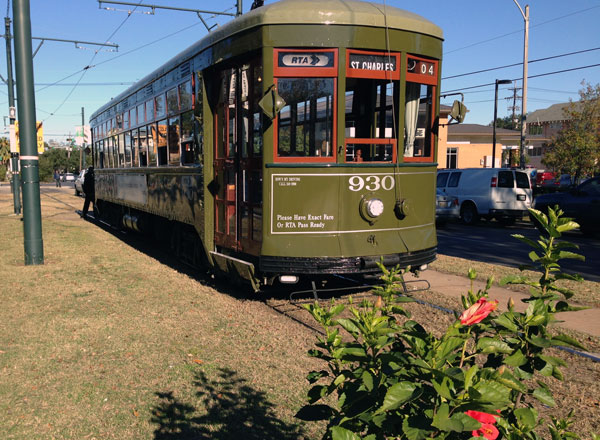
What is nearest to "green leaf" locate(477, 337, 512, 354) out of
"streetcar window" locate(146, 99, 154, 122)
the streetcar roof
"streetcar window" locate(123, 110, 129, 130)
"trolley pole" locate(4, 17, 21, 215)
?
the streetcar roof

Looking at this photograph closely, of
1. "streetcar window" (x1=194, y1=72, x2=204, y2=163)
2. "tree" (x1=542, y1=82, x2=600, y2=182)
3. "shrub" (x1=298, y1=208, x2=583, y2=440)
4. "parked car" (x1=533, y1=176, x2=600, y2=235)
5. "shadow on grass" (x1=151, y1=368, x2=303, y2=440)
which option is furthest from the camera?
"tree" (x1=542, y1=82, x2=600, y2=182)

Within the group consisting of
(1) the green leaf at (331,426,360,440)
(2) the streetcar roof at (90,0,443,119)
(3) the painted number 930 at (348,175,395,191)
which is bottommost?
(1) the green leaf at (331,426,360,440)

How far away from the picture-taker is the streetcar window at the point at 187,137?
8248 millimetres

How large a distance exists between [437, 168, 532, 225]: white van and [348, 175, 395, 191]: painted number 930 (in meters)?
12.7

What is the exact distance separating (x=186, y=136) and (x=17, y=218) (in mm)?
13935

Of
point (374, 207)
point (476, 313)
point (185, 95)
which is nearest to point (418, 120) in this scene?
point (374, 207)

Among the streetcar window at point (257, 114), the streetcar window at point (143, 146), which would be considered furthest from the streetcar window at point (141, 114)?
the streetcar window at point (257, 114)

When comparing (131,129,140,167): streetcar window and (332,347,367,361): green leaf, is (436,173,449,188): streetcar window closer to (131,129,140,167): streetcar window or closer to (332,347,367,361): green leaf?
(131,129,140,167): streetcar window

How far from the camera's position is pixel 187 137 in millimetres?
8469

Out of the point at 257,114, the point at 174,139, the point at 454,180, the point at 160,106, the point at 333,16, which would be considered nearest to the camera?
the point at 333,16

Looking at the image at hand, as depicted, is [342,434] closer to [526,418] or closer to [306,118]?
[526,418]

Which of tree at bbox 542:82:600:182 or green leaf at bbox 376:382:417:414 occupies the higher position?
tree at bbox 542:82:600:182

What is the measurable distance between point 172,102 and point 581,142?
24495 mm

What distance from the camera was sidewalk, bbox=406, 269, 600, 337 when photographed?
6078mm
